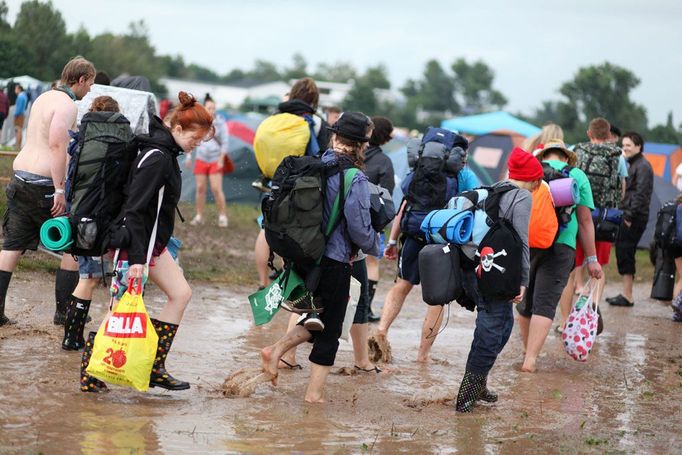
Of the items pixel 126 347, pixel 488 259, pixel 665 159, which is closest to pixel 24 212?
pixel 126 347

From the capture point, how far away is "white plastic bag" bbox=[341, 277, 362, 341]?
21.0 ft

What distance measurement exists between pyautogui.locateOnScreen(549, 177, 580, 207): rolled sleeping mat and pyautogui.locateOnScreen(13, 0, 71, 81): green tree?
11124mm

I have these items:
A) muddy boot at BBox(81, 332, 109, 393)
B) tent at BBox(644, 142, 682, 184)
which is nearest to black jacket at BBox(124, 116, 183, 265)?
muddy boot at BBox(81, 332, 109, 393)

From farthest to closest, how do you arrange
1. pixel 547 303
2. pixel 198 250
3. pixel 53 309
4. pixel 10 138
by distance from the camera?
pixel 10 138 → pixel 198 250 → pixel 53 309 → pixel 547 303

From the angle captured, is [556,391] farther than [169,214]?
Yes

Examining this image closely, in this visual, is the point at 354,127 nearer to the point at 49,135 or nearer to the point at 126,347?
the point at 126,347

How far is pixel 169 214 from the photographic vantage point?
19.5ft

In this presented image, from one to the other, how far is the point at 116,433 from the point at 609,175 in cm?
645

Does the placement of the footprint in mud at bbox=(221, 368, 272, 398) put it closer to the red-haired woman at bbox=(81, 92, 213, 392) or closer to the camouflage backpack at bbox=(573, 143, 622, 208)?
the red-haired woman at bbox=(81, 92, 213, 392)

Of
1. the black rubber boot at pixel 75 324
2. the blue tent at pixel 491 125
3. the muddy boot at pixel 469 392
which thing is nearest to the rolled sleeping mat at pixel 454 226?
the muddy boot at pixel 469 392

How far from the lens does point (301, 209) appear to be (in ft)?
19.1

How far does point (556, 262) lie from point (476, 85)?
14609 cm

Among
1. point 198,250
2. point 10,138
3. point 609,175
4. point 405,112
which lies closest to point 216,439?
point 609,175

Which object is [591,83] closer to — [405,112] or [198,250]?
[198,250]
